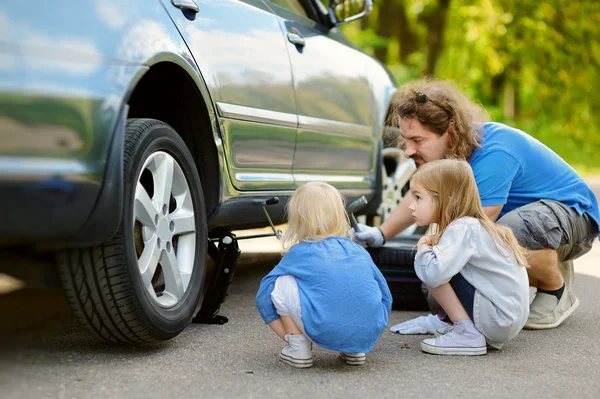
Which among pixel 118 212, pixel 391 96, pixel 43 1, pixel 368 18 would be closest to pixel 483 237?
pixel 118 212

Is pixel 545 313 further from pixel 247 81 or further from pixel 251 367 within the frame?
pixel 247 81

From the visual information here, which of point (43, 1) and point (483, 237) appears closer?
point (43, 1)

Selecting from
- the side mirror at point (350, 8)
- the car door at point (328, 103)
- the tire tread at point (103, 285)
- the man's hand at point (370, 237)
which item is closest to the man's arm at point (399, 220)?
the man's hand at point (370, 237)

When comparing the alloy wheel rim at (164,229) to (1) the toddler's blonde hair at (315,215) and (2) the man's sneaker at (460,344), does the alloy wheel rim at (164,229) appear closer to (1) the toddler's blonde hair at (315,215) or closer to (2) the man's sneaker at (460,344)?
(1) the toddler's blonde hair at (315,215)

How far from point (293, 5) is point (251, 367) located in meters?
2.32

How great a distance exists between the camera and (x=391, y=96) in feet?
18.4

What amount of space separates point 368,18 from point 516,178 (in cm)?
1423

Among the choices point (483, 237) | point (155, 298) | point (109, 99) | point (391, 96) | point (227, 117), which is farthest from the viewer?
point (391, 96)

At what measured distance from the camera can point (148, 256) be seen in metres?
3.02

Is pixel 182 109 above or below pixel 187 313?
above

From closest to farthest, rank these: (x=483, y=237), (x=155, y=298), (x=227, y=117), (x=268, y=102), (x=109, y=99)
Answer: (x=109, y=99) → (x=155, y=298) → (x=483, y=237) → (x=227, y=117) → (x=268, y=102)

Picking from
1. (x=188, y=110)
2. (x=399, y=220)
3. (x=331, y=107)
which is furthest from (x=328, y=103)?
(x=188, y=110)

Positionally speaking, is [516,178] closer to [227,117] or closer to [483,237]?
[483,237]

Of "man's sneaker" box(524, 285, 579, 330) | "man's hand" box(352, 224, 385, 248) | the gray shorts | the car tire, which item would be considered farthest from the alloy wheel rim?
"man's sneaker" box(524, 285, 579, 330)
